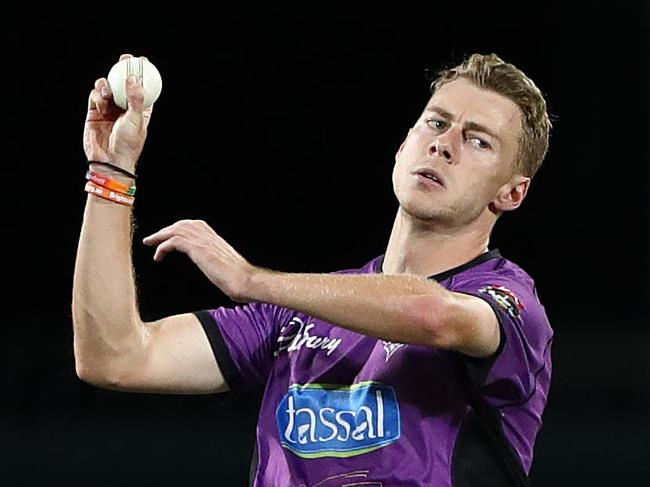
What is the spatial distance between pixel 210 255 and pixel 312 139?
5.11 metres

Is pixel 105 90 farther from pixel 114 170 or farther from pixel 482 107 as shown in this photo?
pixel 482 107

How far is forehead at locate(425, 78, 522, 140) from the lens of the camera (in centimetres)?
332

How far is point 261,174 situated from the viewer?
7785 mm

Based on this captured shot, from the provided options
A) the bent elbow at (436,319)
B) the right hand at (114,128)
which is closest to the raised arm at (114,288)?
the right hand at (114,128)

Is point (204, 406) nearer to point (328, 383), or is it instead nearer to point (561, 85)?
point (561, 85)

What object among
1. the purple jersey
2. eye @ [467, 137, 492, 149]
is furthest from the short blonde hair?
the purple jersey

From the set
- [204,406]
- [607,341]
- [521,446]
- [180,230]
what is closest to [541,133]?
[521,446]

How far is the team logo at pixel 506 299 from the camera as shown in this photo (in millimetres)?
2957

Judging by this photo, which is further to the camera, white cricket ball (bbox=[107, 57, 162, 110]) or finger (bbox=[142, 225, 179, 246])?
white cricket ball (bbox=[107, 57, 162, 110])

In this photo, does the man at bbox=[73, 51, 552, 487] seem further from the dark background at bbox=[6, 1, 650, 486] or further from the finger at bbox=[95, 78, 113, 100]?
the dark background at bbox=[6, 1, 650, 486]

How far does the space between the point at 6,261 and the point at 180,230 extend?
485cm

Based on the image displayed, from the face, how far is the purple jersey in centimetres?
18

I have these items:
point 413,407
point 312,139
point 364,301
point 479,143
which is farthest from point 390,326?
point 312,139

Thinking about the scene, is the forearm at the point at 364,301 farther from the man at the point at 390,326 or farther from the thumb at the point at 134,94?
the thumb at the point at 134,94
